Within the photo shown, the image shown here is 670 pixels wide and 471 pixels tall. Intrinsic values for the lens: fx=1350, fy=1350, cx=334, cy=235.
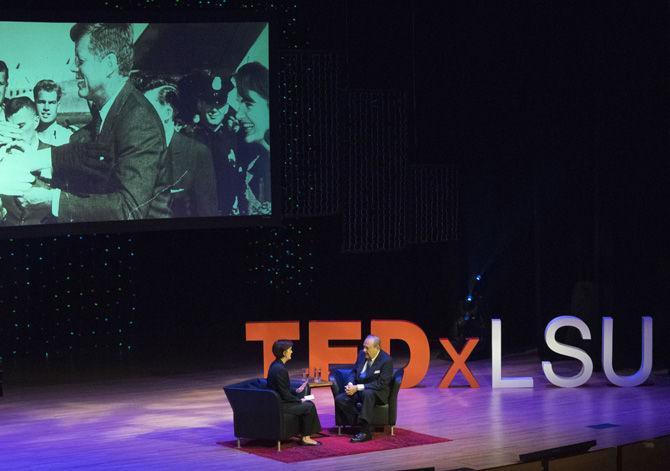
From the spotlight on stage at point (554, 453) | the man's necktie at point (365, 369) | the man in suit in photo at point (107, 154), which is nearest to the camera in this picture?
the spotlight on stage at point (554, 453)

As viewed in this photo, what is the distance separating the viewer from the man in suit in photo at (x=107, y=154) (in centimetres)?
1422

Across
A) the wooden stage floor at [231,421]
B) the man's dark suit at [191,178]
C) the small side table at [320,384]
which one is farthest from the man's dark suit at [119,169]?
the small side table at [320,384]

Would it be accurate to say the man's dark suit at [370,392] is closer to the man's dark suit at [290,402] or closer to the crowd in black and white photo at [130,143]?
the man's dark suit at [290,402]

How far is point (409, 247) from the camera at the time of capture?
17.1 meters

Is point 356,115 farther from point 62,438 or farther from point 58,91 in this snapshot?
point 62,438

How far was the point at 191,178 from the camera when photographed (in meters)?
14.9

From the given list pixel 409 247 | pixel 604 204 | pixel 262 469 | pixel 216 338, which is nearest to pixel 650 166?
pixel 604 204

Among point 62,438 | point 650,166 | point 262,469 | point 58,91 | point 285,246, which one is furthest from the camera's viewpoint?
point 285,246

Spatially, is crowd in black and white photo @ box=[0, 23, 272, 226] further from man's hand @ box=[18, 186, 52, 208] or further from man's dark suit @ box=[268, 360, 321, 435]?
man's dark suit @ box=[268, 360, 321, 435]

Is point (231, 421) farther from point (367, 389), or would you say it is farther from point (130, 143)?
point (130, 143)

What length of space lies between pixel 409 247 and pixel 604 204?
279 centimetres

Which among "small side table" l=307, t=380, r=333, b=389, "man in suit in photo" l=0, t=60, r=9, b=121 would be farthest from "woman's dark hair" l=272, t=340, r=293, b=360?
"man in suit in photo" l=0, t=60, r=9, b=121

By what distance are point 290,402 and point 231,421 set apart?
4.40 ft

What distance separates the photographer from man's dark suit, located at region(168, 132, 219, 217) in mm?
14797
